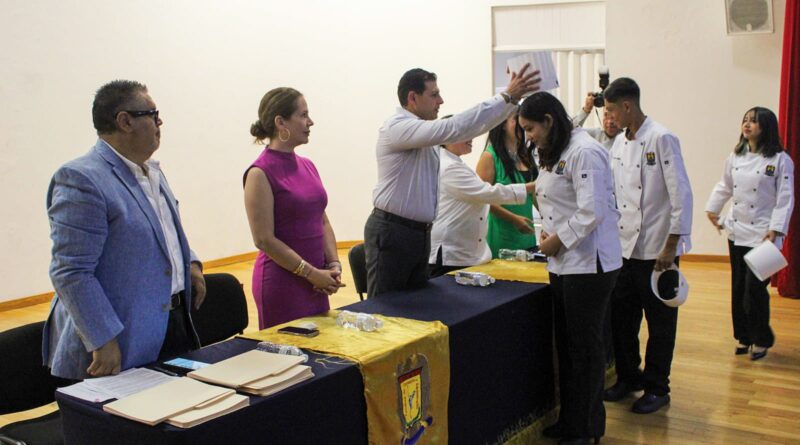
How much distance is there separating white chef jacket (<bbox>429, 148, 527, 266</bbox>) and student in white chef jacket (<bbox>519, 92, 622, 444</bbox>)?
0.53 metres

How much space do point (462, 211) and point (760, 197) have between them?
1.82 meters

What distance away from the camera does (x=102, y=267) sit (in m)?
1.87

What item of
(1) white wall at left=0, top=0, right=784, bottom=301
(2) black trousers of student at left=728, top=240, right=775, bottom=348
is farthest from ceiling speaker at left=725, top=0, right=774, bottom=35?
(2) black trousers of student at left=728, top=240, right=775, bottom=348

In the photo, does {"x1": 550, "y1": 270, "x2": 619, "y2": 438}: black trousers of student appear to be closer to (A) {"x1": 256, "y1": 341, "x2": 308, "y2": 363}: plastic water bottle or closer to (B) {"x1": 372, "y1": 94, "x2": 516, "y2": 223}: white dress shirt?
(B) {"x1": 372, "y1": 94, "x2": 516, "y2": 223}: white dress shirt

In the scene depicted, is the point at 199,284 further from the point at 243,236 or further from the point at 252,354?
the point at 243,236

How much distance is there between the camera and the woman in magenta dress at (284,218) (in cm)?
252

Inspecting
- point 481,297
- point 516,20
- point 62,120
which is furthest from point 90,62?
point 481,297

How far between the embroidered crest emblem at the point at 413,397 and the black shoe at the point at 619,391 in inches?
57.4

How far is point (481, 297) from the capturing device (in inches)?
105

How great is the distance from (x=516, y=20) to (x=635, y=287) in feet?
16.2

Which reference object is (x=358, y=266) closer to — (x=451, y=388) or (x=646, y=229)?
(x=451, y=388)

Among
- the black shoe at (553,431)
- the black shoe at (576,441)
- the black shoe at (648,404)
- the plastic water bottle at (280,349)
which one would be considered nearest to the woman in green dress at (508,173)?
the black shoe at (648,404)

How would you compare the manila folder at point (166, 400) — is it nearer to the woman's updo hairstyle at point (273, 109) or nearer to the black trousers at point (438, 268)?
the woman's updo hairstyle at point (273, 109)

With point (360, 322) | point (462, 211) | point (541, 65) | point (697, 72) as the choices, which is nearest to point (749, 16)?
point (697, 72)
